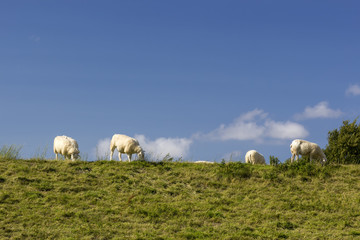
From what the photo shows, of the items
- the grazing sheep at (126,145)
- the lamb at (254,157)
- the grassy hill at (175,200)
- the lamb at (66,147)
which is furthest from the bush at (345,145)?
the lamb at (66,147)

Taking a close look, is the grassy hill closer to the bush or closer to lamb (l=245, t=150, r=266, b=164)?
lamb (l=245, t=150, r=266, b=164)

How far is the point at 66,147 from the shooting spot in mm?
22125

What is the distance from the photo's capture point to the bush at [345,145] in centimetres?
2891

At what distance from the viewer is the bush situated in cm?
2891

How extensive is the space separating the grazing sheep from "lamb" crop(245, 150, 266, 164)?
28.2 ft

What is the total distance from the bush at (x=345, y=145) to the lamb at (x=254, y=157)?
180 inches

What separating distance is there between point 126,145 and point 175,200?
269 inches

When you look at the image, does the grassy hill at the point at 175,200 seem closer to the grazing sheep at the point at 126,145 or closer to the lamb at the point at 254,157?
the grazing sheep at the point at 126,145

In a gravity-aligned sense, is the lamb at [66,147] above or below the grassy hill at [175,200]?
above

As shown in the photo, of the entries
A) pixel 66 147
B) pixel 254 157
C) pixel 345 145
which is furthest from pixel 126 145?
pixel 345 145

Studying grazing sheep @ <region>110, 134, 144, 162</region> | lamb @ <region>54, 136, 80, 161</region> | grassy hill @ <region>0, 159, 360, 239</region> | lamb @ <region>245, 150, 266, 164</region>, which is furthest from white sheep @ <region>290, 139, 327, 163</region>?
lamb @ <region>54, 136, 80, 161</region>

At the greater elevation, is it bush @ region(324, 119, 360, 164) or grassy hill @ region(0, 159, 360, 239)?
bush @ region(324, 119, 360, 164)

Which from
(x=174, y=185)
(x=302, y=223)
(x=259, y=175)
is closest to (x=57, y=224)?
(x=174, y=185)

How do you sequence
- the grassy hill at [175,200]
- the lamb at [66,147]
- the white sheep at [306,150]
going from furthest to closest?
the white sheep at [306,150], the lamb at [66,147], the grassy hill at [175,200]
